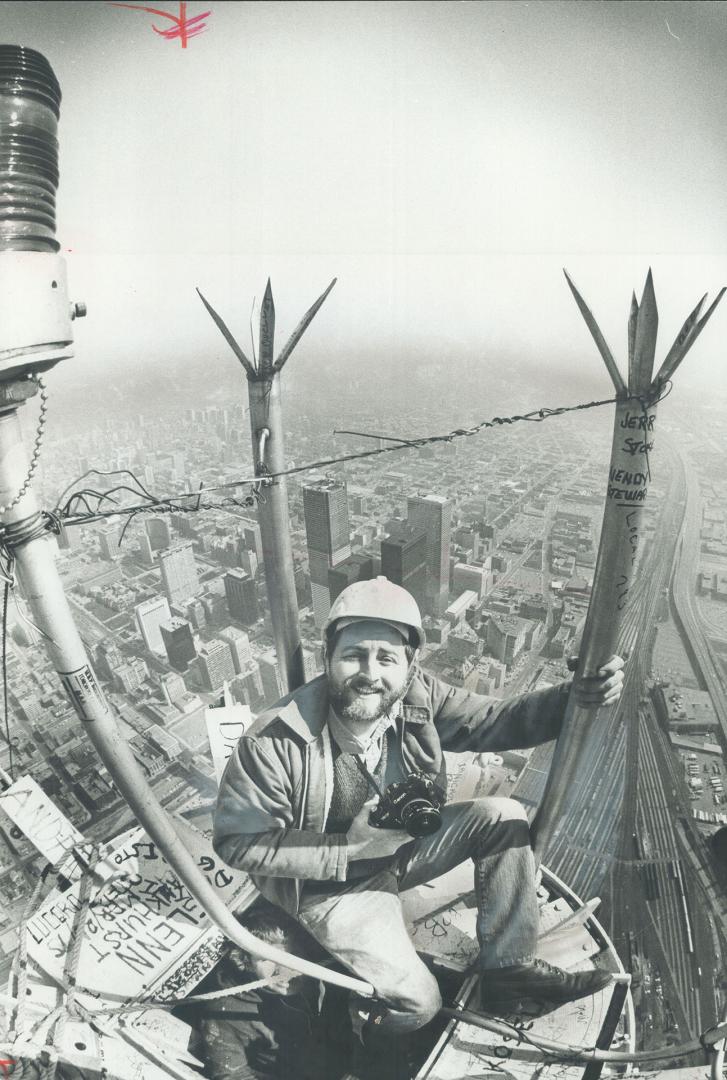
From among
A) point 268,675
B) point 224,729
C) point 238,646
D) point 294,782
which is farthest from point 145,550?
point 294,782

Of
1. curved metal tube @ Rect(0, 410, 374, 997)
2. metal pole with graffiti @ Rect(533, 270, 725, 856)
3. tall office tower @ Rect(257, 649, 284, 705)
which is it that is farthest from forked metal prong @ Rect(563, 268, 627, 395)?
tall office tower @ Rect(257, 649, 284, 705)

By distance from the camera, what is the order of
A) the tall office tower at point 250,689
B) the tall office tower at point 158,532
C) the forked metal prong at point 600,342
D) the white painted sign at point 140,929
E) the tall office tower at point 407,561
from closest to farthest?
the forked metal prong at point 600,342 → the white painted sign at point 140,929 → the tall office tower at point 407,561 → the tall office tower at point 250,689 → the tall office tower at point 158,532

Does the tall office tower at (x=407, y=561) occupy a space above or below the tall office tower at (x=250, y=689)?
above

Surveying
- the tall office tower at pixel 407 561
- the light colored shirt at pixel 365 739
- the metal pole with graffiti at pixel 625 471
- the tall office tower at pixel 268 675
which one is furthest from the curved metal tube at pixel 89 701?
the tall office tower at pixel 268 675

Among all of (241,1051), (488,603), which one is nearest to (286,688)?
(241,1051)

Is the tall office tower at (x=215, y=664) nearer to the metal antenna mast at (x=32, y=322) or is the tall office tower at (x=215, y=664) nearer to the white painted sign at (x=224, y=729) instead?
the white painted sign at (x=224, y=729)

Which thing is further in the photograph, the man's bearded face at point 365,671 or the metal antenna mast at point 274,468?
the man's bearded face at point 365,671

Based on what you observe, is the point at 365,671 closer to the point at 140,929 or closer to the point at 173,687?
the point at 140,929
